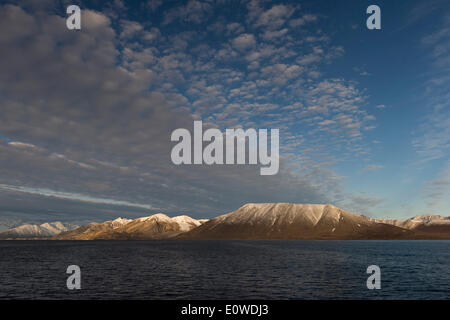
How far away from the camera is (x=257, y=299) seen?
44.7 meters

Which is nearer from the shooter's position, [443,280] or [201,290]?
[201,290]

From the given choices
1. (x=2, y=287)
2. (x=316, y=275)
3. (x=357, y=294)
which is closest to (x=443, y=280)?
(x=316, y=275)
